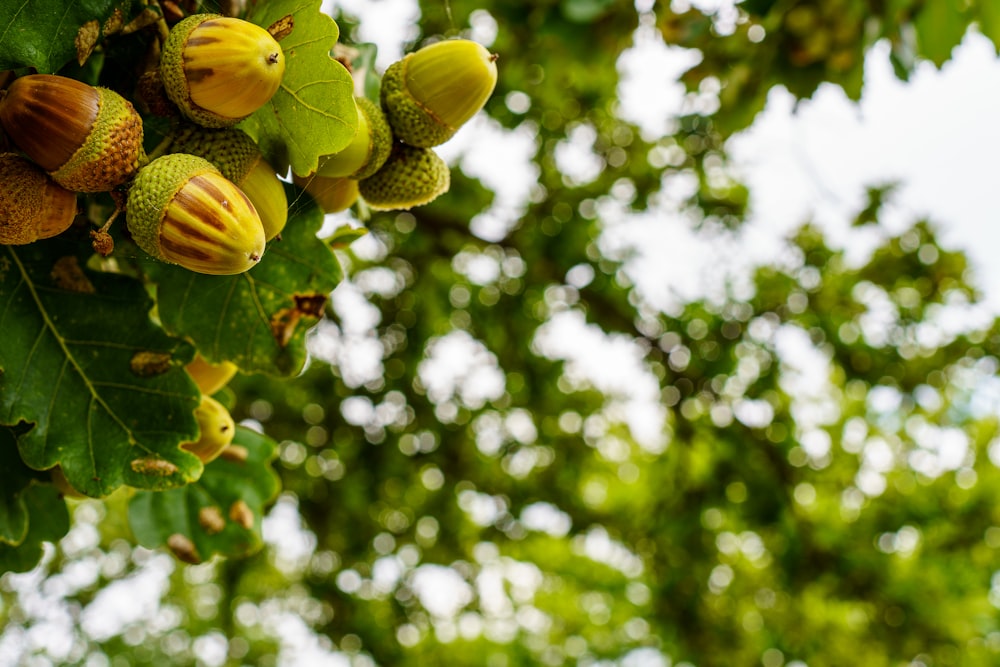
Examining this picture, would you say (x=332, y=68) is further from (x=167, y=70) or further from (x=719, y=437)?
(x=719, y=437)

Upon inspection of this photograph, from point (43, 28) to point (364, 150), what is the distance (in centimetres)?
34

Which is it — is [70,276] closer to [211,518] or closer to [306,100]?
[306,100]

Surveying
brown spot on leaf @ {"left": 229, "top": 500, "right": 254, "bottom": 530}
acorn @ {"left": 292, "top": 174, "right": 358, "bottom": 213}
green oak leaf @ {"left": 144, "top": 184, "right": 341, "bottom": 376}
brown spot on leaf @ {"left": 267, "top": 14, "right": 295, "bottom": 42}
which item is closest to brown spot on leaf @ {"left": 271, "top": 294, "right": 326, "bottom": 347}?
green oak leaf @ {"left": 144, "top": 184, "right": 341, "bottom": 376}

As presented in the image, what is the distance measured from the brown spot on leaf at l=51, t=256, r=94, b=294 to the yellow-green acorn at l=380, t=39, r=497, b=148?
0.45 m

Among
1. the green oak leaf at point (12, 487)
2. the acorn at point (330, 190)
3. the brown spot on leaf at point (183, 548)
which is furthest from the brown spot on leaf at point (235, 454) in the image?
the acorn at point (330, 190)

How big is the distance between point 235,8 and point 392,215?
95.3 inches

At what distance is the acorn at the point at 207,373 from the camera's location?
1209mm

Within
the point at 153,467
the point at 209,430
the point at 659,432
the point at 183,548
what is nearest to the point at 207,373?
the point at 209,430

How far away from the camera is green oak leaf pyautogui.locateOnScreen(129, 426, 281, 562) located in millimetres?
1551

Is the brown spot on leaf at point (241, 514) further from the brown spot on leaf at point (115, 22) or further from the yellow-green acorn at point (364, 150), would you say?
the brown spot on leaf at point (115, 22)

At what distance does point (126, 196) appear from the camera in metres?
0.86

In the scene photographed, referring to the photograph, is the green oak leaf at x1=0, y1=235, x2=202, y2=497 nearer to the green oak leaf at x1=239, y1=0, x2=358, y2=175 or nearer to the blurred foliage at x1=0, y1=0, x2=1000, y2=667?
the green oak leaf at x1=239, y1=0, x2=358, y2=175

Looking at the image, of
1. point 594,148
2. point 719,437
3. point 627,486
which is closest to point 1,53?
point 719,437

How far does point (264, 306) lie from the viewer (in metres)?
1.13
